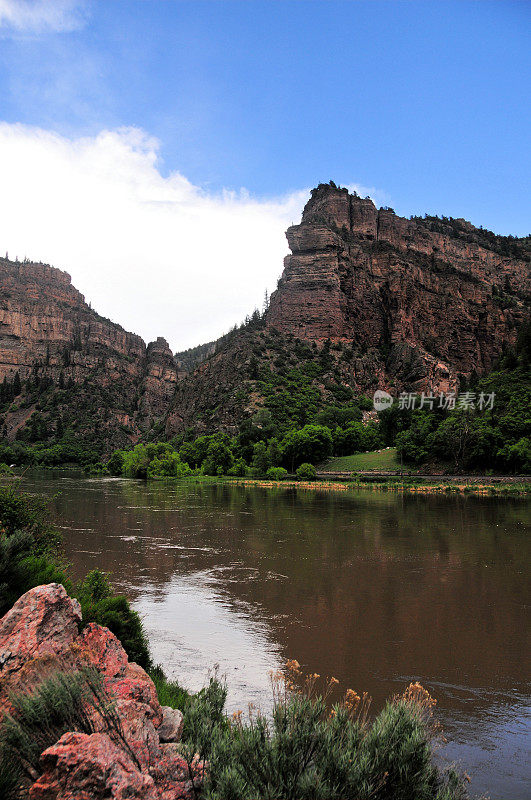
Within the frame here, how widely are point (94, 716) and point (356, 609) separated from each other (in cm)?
778

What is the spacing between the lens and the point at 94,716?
3600 mm

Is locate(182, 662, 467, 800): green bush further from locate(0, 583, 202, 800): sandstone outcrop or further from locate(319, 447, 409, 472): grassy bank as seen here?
locate(319, 447, 409, 472): grassy bank

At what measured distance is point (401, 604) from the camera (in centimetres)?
1074

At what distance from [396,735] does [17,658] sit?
3.32 meters

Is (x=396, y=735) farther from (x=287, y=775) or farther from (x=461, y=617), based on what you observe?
(x=461, y=617)

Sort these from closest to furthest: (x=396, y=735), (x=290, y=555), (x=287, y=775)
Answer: (x=287, y=775)
(x=396, y=735)
(x=290, y=555)

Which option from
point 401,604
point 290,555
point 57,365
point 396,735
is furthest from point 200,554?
point 57,365

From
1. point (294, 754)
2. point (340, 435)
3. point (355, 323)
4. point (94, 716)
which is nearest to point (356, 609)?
point (294, 754)

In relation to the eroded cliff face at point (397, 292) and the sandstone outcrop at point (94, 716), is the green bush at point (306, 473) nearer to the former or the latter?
the eroded cliff face at point (397, 292)

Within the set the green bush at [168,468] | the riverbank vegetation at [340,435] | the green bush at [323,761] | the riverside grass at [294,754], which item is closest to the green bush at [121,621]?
the riverside grass at [294,754]

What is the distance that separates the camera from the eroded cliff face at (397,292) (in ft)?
401

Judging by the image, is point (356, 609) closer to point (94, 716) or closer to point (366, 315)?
point (94, 716)

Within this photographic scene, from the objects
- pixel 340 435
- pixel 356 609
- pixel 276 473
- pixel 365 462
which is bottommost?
pixel 276 473

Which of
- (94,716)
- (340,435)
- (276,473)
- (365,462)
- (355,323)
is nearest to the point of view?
(94,716)
